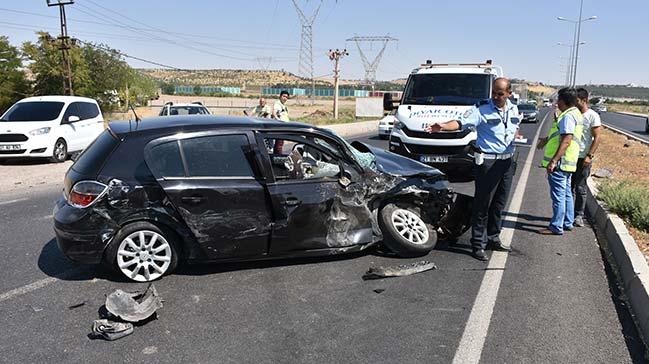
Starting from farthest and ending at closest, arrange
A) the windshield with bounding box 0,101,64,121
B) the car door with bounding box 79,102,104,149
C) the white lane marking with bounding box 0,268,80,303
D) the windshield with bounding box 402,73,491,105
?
the car door with bounding box 79,102,104,149, the windshield with bounding box 0,101,64,121, the windshield with bounding box 402,73,491,105, the white lane marking with bounding box 0,268,80,303

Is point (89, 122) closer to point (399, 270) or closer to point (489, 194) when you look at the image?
point (399, 270)

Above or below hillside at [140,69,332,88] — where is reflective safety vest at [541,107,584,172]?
below

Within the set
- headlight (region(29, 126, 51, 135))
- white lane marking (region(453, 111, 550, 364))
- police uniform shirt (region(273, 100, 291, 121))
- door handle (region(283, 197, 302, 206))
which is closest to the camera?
white lane marking (region(453, 111, 550, 364))

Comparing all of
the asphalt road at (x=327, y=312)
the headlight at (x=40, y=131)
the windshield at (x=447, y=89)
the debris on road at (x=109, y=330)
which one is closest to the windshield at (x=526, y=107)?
the windshield at (x=447, y=89)

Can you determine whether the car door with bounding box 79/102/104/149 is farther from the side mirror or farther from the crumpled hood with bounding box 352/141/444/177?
the crumpled hood with bounding box 352/141/444/177

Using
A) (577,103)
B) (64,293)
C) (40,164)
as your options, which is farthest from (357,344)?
(40,164)

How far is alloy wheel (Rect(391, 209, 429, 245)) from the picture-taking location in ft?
18.2

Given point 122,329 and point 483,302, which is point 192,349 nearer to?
point 122,329

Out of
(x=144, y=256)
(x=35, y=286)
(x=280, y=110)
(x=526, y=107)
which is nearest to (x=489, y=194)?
(x=144, y=256)

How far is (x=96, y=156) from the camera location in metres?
4.75

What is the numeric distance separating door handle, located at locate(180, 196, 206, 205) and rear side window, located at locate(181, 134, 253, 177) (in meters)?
0.21

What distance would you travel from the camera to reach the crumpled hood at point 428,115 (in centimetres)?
962

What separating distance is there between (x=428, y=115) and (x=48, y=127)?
9.18 meters

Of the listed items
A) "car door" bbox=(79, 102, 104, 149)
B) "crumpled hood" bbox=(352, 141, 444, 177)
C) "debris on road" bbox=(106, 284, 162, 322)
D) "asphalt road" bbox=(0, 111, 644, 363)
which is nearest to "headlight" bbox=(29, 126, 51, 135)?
"car door" bbox=(79, 102, 104, 149)
